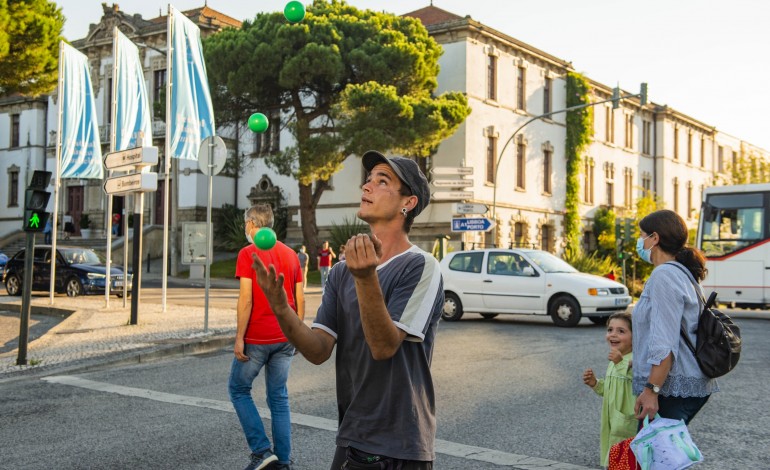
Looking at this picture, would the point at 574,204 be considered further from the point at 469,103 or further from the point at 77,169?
the point at 77,169

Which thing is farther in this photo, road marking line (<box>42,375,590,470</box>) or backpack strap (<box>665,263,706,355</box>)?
road marking line (<box>42,375,590,470</box>)

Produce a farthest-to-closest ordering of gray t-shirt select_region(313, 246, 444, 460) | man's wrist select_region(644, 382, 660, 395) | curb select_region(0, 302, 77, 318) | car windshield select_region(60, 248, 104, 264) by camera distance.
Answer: car windshield select_region(60, 248, 104, 264) < curb select_region(0, 302, 77, 318) < man's wrist select_region(644, 382, 660, 395) < gray t-shirt select_region(313, 246, 444, 460)

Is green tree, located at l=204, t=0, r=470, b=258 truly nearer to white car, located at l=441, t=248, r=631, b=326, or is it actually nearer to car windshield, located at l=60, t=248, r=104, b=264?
car windshield, located at l=60, t=248, r=104, b=264

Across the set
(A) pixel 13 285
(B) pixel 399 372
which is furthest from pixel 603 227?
(B) pixel 399 372

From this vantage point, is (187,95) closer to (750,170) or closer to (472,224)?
(472,224)

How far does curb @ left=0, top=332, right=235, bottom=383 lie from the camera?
1019 centimetres

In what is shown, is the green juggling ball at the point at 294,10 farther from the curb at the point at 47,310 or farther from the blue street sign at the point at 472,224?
the blue street sign at the point at 472,224

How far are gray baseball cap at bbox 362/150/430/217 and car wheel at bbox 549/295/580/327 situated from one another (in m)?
13.9

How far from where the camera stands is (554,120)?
41.9m

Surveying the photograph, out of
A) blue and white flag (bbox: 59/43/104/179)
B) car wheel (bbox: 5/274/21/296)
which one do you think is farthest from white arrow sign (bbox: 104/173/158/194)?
car wheel (bbox: 5/274/21/296)

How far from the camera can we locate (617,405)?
15.0 feet

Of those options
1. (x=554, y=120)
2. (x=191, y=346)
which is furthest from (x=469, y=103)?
(x=191, y=346)

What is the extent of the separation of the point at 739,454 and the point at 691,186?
178 feet

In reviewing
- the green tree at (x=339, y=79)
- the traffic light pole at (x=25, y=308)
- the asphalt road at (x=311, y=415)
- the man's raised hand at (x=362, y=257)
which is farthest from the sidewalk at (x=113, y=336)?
the green tree at (x=339, y=79)
